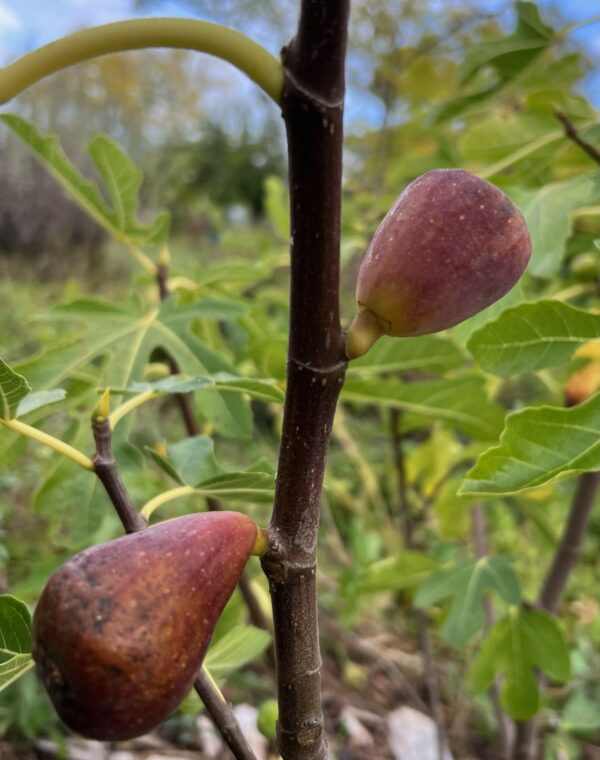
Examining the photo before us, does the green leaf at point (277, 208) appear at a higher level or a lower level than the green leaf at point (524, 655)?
higher

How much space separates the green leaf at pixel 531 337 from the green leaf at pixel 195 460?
26 centimetres

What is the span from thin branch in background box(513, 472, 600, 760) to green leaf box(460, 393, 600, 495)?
1.93 feet

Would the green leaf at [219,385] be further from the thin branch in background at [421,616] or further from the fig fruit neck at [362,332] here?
the thin branch in background at [421,616]

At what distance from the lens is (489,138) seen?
1115 millimetres

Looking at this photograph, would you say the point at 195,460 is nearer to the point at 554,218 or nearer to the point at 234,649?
the point at 234,649

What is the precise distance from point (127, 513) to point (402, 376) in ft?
4.64

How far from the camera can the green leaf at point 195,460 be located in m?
0.65

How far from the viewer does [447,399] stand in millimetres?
1030

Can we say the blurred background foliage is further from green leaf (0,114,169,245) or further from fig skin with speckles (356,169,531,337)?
fig skin with speckles (356,169,531,337)

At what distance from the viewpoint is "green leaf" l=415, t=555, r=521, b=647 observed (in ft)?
3.85

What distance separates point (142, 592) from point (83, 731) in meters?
0.07

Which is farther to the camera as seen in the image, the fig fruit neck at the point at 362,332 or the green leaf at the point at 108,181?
the green leaf at the point at 108,181

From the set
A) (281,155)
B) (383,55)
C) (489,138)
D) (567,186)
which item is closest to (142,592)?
(567,186)

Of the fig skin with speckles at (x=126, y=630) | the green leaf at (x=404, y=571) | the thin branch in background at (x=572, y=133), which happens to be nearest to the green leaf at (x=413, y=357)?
the thin branch in background at (x=572, y=133)
